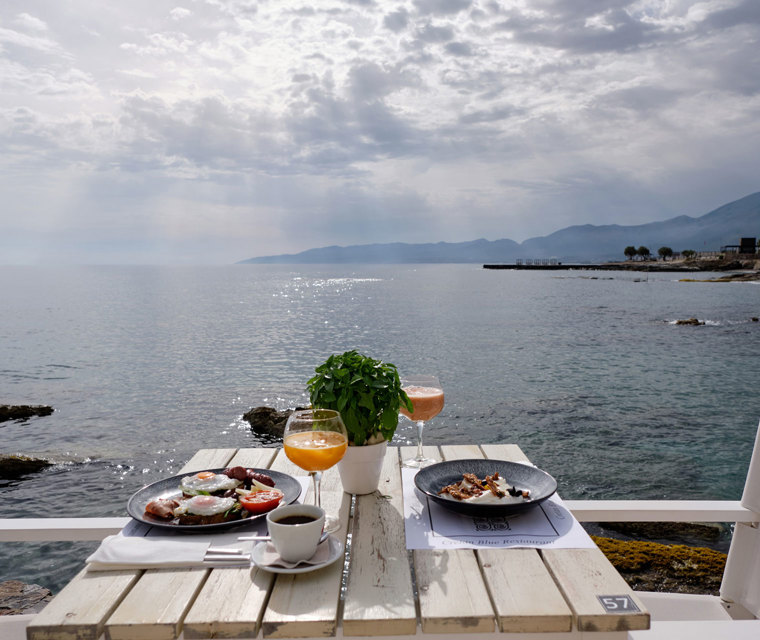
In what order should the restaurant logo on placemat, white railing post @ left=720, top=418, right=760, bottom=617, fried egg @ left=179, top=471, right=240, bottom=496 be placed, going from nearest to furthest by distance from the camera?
the restaurant logo on placemat
fried egg @ left=179, top=471, right=240, bottom=496
white railing post @ left=720, top=418, right=760, bottom=617

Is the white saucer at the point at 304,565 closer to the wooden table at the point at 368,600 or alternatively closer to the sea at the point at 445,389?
the wooden table at the point at 368,600

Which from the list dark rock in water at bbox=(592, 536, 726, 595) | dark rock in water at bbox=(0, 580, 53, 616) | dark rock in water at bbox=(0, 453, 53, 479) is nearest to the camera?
dark rock in water at bbox=(0, 580, 53, 616)

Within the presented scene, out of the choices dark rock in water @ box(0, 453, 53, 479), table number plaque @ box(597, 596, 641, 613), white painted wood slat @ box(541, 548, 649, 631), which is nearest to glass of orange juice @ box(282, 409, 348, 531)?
white painted wood slat @ box(541, 548, 649, 631)

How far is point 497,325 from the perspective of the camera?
169 feet

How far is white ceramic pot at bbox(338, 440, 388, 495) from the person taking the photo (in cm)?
248

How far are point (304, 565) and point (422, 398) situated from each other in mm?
1111

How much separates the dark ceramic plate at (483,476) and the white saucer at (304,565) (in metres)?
0.46

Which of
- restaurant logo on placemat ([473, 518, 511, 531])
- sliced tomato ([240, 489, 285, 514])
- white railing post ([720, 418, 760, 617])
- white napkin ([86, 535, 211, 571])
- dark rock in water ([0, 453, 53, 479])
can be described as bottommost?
dark rock in water ([0, 453, 53, 479])

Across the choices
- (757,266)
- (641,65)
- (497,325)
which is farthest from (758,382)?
(757,266)

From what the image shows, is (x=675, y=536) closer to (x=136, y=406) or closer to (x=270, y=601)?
(x=270, y=601)

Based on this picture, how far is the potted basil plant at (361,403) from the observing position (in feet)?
7.77

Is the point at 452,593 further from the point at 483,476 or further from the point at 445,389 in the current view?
the point at 445,389

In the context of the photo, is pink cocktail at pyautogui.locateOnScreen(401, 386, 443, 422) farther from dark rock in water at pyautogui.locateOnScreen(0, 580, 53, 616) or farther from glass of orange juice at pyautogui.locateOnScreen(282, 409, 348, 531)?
dark rock in water at pyautogui.locateOnScreen(0, 580, 53, 616)

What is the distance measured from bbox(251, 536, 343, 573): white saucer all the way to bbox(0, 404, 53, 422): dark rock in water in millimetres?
24079
